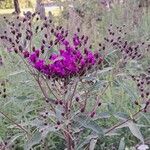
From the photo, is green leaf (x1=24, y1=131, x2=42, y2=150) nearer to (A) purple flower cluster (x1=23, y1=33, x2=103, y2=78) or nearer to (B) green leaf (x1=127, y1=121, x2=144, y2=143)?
(A) purple flower cluster (x1=23, y1=33, x2=103, y2=78)

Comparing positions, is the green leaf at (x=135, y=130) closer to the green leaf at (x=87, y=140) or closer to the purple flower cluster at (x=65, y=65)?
the green leaf at (x=87, y=140)

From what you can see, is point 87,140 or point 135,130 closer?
point 135,130

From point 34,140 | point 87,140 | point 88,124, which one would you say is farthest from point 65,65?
point 87,140

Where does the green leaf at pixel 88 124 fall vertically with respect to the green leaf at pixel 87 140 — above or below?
above

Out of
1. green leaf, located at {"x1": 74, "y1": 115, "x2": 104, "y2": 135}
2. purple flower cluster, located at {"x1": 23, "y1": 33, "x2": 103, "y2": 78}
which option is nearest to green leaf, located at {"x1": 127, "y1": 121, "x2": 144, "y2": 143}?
green leaf, located at {"x1": 74, "y1": 115, "x2": 104, "y2": 135}

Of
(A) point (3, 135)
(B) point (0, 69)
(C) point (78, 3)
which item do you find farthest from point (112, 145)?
(C) point (78, 3)

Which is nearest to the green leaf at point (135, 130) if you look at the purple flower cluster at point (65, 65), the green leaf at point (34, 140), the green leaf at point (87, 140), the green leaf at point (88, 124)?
the green leaf at point (88, 124)

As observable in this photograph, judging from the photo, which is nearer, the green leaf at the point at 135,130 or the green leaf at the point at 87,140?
the green leaf at the point at 135,130

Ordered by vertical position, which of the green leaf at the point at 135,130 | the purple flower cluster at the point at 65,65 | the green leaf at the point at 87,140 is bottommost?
the green leaf at the point at 87,140

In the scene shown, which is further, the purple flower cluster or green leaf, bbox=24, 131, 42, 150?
green leaf, bbox=24, 131, 42, 150

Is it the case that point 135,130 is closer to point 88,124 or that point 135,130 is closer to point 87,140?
point 88,124

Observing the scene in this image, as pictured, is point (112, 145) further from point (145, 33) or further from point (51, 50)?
point (145, 33)

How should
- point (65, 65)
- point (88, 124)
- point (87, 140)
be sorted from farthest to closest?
point (87, 140)
point (88, 124)
point (65, 65)

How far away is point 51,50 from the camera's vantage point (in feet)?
8.71
